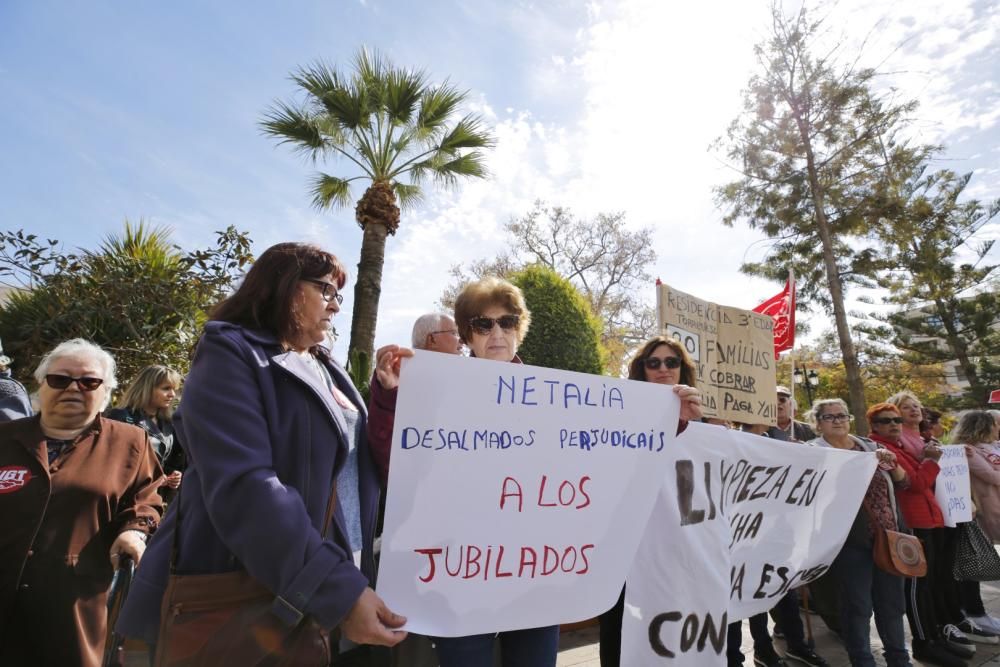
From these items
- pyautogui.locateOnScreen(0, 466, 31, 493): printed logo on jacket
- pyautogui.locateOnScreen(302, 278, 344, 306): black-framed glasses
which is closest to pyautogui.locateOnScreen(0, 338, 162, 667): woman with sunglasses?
pyautogui.locateOnScreen(0, 466, 31, 493): printed logo on jacket

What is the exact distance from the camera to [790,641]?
141 inches

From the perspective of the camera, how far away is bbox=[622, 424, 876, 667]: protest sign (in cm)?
210

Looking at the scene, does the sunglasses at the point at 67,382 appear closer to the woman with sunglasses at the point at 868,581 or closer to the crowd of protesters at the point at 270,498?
the crowd of protesters at the point at 270,498

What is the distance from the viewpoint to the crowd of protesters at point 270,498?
3.56 ft

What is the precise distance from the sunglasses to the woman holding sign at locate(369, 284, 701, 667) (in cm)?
143

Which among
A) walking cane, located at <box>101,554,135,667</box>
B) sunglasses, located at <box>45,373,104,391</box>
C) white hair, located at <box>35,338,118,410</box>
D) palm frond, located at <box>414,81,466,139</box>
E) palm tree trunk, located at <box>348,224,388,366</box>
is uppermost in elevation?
palm frond, located at <box>414,81,466,139</box>

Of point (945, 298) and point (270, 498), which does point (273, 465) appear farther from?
point (945, 298)

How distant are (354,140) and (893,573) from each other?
9.86m

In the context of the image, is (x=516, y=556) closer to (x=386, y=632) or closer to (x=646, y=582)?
(x=386, y=632)

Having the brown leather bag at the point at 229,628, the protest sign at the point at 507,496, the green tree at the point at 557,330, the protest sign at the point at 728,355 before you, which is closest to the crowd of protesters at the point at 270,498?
the brown leather bag at the point at 229,628

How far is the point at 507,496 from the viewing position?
1602mm

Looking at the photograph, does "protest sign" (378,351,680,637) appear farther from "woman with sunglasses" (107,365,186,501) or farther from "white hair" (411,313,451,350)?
"woman with sunglasses" (107,365,186,501)

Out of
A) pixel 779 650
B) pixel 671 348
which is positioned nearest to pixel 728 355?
pixel 671 348

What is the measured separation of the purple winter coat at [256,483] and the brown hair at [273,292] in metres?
0.08
